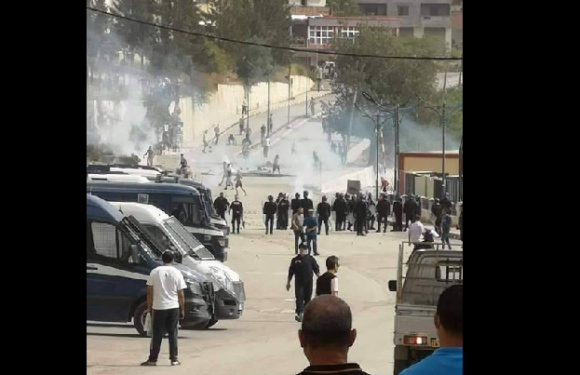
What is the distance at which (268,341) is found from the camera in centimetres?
1803

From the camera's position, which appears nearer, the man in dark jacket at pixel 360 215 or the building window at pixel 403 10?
the man in dark jacket at pixel 360 215

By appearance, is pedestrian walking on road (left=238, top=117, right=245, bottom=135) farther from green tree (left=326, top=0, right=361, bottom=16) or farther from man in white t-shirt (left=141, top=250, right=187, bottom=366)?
man in white t-shirt (left=141, top=250, right=187, bottom=366)

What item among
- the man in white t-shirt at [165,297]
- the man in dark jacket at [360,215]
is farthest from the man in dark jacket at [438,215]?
the man in white t-shirt at [165,297]

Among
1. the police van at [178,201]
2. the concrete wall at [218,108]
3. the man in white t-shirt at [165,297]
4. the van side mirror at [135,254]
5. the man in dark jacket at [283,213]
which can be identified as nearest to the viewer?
the man in white t-shirt at [165,297]

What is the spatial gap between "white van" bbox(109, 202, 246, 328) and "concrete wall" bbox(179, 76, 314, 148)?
29967 millimetres

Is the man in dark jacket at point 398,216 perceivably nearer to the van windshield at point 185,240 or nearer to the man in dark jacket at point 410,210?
the man in dark jacket at point 410,210

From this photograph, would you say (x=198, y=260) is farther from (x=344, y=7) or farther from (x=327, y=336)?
(x=344, y=7)

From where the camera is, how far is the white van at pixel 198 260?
18203 mm

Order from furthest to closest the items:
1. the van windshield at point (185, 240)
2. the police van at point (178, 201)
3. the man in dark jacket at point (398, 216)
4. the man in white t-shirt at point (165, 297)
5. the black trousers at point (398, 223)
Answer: the black trousers at point (398, 223) < the man in dark jacket at point (398, 216) < the police van at point (178, 201) < the van windshield at point (185, 240) < the man in white t-shirt at point (165, 297)

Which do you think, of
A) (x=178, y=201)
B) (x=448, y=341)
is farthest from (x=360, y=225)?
(x=448, y=341)

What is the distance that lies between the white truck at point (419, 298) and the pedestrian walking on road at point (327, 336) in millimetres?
6328
